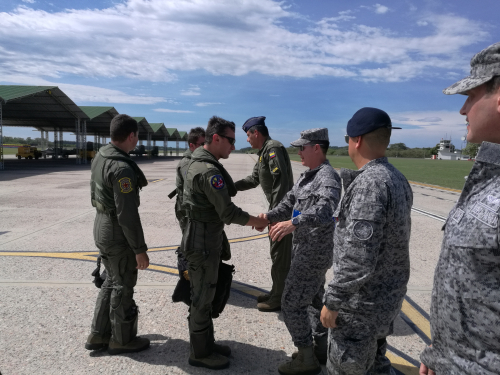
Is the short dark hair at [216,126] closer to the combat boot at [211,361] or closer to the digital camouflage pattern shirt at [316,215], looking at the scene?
the digital camouflage pattern shirt at [316,215]

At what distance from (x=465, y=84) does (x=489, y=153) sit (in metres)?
0.28

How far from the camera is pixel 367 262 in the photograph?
1740mm

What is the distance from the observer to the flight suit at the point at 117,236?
2914 millimetres

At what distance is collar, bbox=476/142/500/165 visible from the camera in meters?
1.23

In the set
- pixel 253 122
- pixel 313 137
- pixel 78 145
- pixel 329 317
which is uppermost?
pixel 78 145

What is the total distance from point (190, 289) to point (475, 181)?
251cm

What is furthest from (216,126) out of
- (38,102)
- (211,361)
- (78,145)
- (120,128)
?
(78,145)

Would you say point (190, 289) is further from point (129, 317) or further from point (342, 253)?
point (342, 253)

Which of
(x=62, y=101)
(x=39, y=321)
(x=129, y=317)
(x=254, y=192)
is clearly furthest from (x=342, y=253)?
(x=62, y=101)

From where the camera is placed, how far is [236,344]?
10.8 ft

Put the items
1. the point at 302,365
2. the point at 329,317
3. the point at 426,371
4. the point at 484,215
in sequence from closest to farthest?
the point at 484,215, the point at 426,371, the point at 329,317, the point at 302,365

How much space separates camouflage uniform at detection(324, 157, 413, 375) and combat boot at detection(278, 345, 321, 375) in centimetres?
85

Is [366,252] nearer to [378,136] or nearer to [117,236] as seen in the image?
[378,136]

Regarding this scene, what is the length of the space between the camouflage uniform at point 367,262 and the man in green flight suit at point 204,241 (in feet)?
3.88
